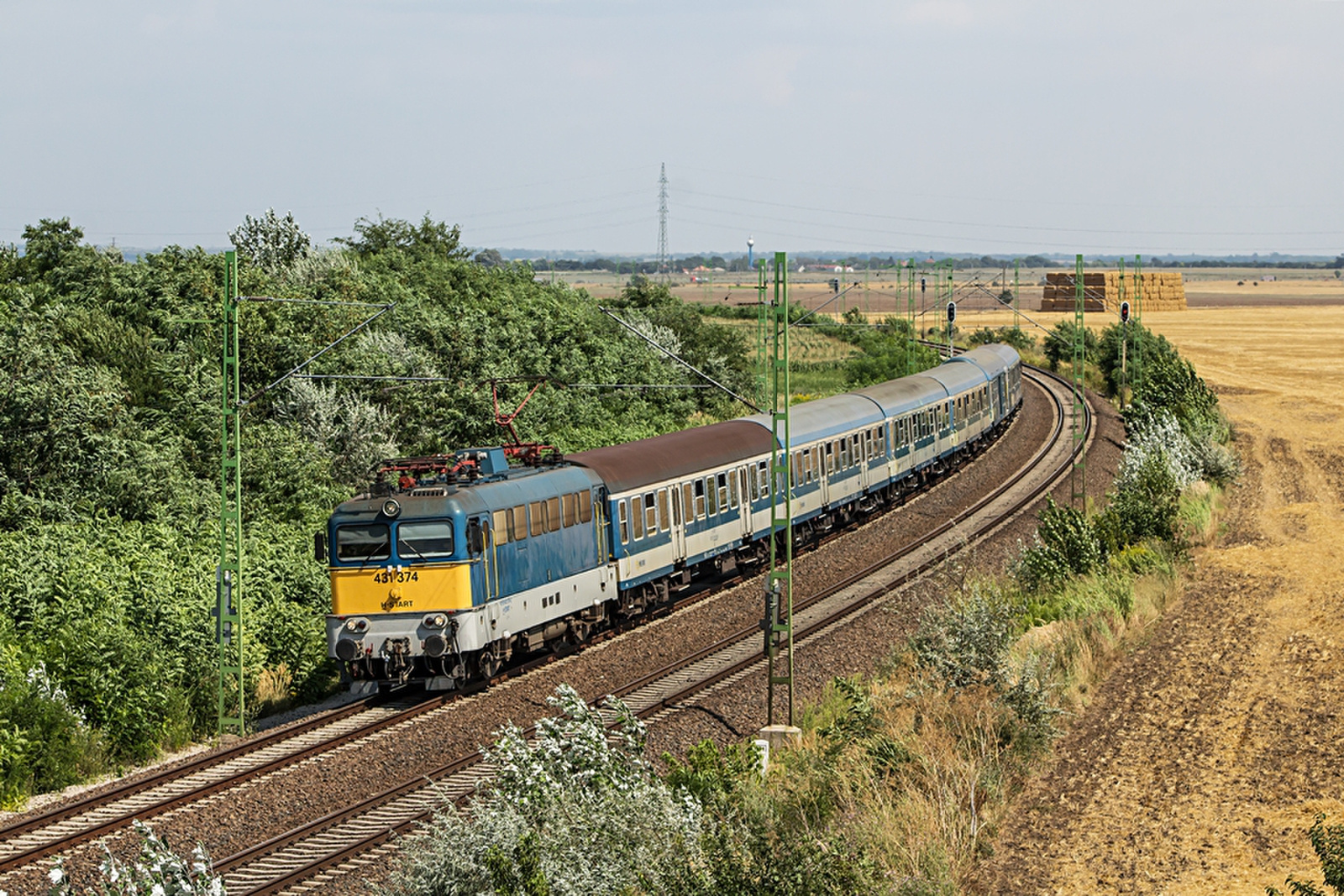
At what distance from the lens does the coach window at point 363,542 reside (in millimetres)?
19359

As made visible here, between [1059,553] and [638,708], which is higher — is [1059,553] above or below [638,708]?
above

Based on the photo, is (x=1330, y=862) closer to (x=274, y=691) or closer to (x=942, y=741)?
(x=942, y=741)

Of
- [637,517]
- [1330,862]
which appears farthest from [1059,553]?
[1330,862]

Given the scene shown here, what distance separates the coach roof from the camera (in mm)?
24031

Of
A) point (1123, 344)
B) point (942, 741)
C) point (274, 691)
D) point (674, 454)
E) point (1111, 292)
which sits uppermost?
point (1111, 292)

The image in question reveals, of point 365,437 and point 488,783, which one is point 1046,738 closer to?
point 488,783

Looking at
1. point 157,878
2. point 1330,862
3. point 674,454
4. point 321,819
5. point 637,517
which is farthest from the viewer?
point 674,454

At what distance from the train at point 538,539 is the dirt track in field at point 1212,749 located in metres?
6.79

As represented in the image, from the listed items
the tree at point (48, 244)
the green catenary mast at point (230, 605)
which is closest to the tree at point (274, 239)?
the tree at point (48, 244)

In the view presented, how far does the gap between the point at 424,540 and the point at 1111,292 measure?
117807 millimetres

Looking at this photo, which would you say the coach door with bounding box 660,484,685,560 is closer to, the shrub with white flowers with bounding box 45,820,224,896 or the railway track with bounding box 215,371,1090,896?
the railway track with bounding box 215,371,1090,896

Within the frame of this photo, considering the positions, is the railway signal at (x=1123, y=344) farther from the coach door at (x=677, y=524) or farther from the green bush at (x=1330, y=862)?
the green bush at (x=1330, y=862)

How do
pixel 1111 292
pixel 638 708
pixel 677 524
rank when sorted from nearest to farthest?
pixel 638 708, pixel 677 524, pixel 1111 292

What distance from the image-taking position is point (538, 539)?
21141 mm
